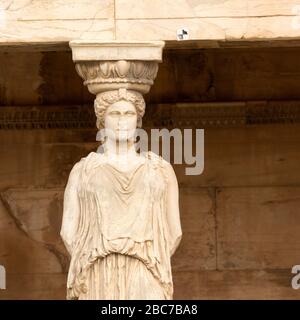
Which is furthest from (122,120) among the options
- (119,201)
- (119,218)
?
(119,218)

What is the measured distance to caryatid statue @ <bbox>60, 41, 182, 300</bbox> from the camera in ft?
67.4

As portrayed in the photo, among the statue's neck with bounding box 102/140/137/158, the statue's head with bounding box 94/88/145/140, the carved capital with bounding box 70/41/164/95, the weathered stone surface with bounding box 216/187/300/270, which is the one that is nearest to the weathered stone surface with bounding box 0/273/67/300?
the weathered stone surface with bounding box 216/187/300/270

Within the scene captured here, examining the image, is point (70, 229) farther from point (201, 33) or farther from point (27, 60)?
point (27, 60)

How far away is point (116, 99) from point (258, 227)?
11.0 ft

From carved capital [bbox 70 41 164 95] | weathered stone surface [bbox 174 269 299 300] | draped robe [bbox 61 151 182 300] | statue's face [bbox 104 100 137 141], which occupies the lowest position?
draped robe [bbox 61 151 182 300]

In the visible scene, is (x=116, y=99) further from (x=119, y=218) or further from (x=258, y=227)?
(x=258, y=227)

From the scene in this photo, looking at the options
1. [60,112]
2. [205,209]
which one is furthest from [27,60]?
[205,209]

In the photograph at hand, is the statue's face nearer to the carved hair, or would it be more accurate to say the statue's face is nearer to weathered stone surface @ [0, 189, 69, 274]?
the carved hair

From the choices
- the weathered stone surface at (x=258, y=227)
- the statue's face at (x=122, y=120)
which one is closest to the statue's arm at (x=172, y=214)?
the statue's face at (x=122, y=120)

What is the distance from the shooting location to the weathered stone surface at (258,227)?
23469 mm

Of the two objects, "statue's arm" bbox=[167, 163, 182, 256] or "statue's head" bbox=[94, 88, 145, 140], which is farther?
"statue's arm" bbox=[167, 163, 182, 256]

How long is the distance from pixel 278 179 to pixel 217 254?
85 centimetres

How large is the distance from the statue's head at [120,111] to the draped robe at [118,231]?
26 cm

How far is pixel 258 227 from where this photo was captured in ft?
77.3
